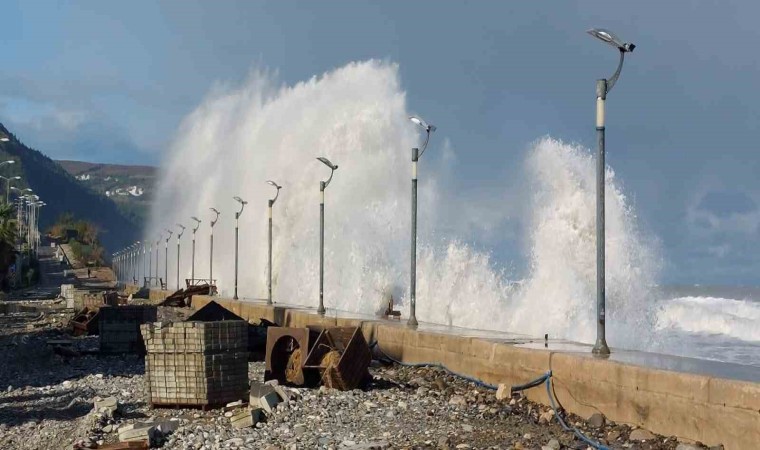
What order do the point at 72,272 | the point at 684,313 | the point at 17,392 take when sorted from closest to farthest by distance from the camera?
the point at 17,392 < the point at 684,313 < the point at 72,272

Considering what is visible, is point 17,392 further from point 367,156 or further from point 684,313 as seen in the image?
point 684,313

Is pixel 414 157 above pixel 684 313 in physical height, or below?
above

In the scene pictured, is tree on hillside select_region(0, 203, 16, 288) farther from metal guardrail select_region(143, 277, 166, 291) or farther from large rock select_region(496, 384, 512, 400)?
large rock select_region(496, 384, 512, 400)

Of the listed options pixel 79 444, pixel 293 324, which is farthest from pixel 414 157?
pixel 79 444

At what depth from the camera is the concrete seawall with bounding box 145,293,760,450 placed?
359 inches

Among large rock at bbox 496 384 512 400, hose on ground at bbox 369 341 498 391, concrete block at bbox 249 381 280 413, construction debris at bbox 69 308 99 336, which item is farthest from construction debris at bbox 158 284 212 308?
large rock at bbox 496 384 512 400

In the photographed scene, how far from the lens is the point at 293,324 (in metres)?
27.3

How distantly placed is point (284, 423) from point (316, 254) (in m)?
40.6

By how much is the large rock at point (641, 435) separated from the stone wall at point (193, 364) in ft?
18.8

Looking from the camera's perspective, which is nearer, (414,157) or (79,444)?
A: (79,444)

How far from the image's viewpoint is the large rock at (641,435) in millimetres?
10101

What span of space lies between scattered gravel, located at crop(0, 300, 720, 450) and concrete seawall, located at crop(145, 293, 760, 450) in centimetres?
21

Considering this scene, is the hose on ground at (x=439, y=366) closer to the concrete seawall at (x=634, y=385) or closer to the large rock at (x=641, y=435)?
the concrete seawall at (x=634, y=385)

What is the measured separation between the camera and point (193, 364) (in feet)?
44.8
